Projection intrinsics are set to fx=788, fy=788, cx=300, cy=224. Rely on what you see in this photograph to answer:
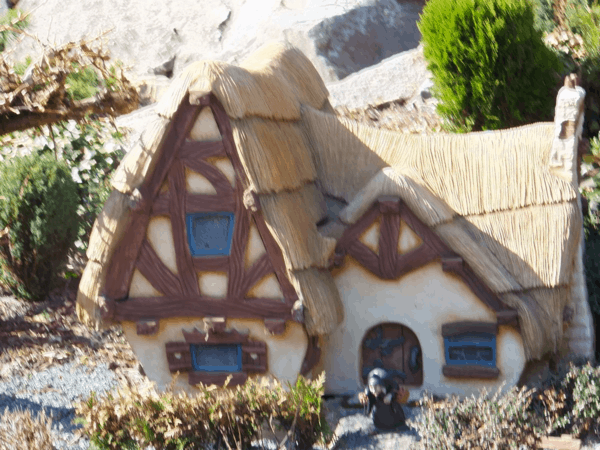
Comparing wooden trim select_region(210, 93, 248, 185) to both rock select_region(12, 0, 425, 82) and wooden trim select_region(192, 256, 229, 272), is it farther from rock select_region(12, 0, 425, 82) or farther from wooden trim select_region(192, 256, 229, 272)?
rock select_region(12, 0, 425, 82)

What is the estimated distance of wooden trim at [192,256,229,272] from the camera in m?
6.46

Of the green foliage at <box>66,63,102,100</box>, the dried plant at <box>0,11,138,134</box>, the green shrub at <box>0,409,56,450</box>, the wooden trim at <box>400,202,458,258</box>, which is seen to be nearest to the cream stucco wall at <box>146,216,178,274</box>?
the green shrub at <box>0,409,56,450</box>

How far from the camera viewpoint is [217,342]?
6656mm

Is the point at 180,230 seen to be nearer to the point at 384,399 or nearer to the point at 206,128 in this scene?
the point at 206,128

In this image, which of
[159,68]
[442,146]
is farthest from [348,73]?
[442,146]

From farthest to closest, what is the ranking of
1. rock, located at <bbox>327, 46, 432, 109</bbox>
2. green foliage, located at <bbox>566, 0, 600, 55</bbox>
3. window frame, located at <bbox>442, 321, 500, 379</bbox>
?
rock, located at <bbox>327, 46, 432, 109</bbox> < green foliage, located at <bbox>566, 0, 600, 55</bbox> < window frame, located at <bbox>442, 321, 500, 379</bbox>

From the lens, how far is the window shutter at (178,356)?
6.73m

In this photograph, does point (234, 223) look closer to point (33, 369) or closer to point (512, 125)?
point (33, 369)

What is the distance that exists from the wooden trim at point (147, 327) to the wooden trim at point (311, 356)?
128 centimetres

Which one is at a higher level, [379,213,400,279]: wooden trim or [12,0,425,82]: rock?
[12,0,425,82]: rock

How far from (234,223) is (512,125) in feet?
14.9

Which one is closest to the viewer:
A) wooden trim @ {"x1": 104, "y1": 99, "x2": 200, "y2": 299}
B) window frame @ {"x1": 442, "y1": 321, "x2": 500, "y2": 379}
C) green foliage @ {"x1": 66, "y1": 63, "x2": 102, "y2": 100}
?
wooden trim @ {"x1": 104, "y1": 99, "x2": 200, "y2": 299}

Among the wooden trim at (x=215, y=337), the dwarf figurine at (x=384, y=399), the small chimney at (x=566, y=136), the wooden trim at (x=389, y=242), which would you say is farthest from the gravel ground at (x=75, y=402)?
the small chimney at (x=566, y=136)

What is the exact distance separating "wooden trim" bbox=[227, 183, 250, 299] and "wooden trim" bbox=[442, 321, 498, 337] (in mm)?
1712
